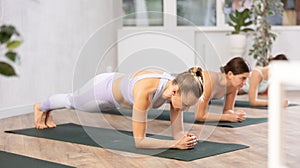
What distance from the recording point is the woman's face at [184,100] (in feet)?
7.66

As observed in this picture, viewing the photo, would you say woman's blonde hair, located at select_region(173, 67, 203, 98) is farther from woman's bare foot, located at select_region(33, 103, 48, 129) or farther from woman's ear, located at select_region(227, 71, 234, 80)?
woman's bare foot, located at select_region(33, 103, 48, 129)

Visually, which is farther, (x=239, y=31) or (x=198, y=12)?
(x=198, y=12)

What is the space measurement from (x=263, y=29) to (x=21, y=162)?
3952 millimetres

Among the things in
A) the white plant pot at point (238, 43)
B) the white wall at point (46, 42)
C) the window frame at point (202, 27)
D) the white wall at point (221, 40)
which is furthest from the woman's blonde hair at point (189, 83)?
the window frame at point (202, 27)

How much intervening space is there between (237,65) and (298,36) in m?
3.18

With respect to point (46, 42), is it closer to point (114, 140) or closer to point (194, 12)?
point (114, 140)

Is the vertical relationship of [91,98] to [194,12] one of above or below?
below

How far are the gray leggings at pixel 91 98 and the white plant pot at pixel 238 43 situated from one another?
294cm

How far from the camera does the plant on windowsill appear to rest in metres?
5.72

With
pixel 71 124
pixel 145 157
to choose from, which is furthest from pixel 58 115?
pixel 145 157

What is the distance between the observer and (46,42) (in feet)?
15.1

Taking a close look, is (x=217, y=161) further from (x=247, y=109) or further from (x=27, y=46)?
(x=27, y=46)

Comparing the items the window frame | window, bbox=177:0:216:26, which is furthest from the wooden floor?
window, bbox=177:0:216:26

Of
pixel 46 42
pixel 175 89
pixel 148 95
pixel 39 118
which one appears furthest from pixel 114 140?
pixel 46 42
